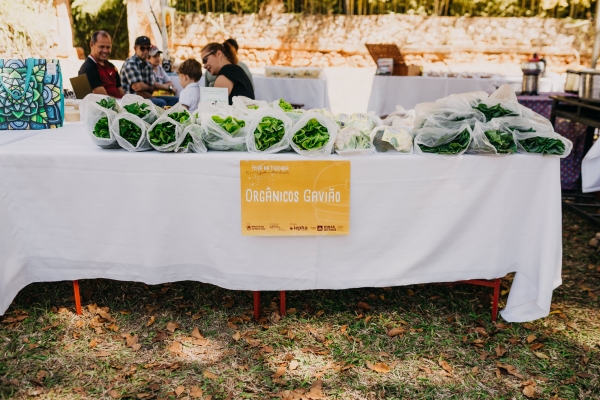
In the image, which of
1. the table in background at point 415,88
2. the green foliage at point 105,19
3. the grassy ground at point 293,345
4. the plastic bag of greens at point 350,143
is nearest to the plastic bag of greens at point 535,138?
the plastic bag of greens at point 350,143

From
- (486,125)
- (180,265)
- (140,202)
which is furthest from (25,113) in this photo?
(486,125)

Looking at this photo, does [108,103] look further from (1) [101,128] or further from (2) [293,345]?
(2) [293,345]

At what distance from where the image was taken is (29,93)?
284 cm

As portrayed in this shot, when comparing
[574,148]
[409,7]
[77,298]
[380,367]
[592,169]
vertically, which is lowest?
[380,367]

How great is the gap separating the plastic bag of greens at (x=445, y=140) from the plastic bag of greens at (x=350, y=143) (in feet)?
0.82

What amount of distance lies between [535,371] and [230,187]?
5.11 feet

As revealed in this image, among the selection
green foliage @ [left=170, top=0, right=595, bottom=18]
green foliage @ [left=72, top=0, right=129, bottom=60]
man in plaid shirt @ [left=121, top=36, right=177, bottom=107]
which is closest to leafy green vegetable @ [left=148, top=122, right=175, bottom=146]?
man in plaid shirt @ [left=121, top=36, right=177, bottom=107]

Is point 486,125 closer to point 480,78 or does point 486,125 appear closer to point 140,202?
point 140,202

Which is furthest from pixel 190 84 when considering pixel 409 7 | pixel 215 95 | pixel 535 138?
pixel 409 7

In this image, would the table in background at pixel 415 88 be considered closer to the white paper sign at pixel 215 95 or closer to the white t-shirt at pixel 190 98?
the white t-shirt at pixel 190 98

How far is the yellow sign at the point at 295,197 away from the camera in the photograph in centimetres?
233

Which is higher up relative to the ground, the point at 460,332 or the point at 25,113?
the point at 25,113

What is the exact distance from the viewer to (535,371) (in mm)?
2287

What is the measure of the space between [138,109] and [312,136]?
2.71 feet
